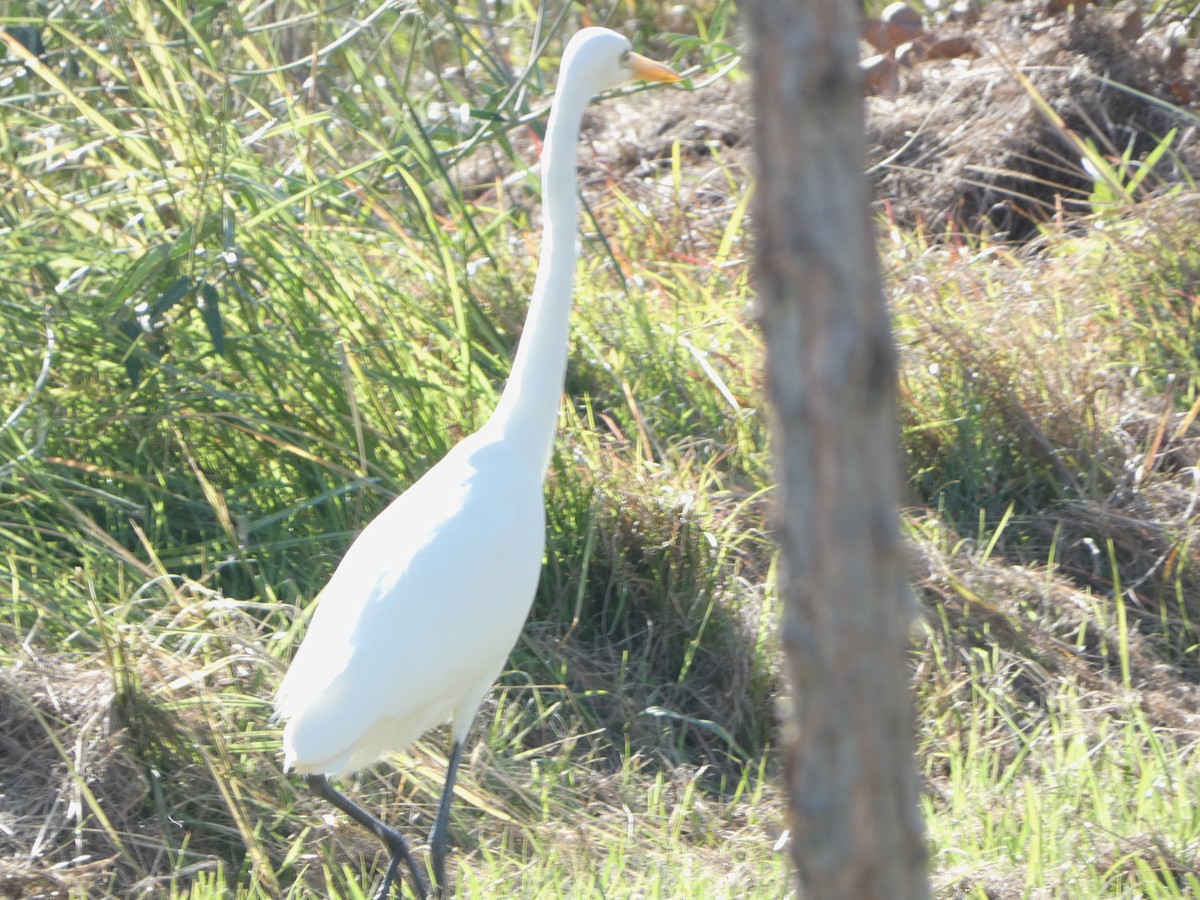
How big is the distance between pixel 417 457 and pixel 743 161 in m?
2.02

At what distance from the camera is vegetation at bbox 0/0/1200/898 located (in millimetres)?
2514

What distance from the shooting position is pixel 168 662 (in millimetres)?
2645

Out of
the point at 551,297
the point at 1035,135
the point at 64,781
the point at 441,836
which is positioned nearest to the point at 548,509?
the point at 551,297

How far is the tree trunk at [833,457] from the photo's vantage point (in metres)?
0.79

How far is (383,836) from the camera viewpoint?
2332 millimetres

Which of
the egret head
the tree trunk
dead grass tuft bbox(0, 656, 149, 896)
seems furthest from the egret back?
the tree trunk

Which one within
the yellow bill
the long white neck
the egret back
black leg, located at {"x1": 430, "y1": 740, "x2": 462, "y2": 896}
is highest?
the yellow bill

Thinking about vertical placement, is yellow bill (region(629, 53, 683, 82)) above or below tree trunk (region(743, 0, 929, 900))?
above

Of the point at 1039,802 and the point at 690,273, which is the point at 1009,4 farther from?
the point at 1039,802

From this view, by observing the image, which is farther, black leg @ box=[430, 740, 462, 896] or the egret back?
black leg @ box=[430, 740, 462, 896]

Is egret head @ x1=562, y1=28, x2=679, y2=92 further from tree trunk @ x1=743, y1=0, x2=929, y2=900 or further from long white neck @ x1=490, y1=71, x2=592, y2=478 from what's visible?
tree trunk @ x1=743, y1=0, x2=929, y2=900

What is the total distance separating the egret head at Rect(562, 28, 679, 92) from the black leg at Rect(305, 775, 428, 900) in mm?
1392

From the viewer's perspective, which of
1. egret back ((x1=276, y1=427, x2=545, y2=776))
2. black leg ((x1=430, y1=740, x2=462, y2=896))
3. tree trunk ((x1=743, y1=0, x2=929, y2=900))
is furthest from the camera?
black leg ((x1=430, y1=740, x2=462, y2=896))

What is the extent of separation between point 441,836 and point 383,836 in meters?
0.11
